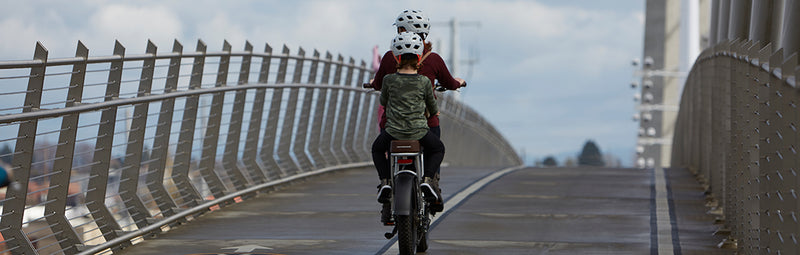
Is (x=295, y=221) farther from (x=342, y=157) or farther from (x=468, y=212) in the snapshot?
(x=342, y=157)

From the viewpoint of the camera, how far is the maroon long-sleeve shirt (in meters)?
8.91

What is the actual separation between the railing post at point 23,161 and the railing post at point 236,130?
5595 millimetres

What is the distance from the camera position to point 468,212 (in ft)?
39.3

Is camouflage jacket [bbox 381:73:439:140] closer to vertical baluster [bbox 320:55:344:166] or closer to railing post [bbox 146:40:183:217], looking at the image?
railing post [bbox 146:40:183:217]

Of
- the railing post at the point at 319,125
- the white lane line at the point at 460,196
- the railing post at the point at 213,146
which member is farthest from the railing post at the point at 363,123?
the railing post at the point at 213,146

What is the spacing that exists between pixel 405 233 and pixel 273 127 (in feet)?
24.4

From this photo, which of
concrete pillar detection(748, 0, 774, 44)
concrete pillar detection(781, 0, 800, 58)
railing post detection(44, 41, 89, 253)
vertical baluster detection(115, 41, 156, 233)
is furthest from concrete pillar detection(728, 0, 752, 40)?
railing post detection(44, 41, 89, 253)

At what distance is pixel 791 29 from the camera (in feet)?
32.6

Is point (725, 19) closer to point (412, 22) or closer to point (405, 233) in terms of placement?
point (412, 22)

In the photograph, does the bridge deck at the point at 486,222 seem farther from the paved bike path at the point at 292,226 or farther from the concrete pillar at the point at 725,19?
the concrete pillar at the point at 725,19

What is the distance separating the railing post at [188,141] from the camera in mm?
11914

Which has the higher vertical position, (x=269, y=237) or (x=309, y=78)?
(x=309, y=78)

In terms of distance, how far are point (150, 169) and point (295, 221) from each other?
1.43 meters

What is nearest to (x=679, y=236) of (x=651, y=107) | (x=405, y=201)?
(x=405, y=201)
